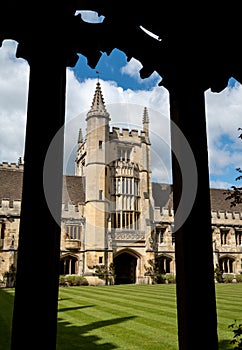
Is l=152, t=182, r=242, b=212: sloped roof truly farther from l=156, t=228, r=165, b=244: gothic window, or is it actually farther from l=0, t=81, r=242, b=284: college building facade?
l=156, t=228, r=165, b=244: gothic window

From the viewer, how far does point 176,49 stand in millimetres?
2100

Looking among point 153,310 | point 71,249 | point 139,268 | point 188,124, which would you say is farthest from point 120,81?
point 139,268

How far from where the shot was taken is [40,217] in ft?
5.19

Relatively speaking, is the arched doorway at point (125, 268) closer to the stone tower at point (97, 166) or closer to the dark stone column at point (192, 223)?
the stone tower at point (97, 166)

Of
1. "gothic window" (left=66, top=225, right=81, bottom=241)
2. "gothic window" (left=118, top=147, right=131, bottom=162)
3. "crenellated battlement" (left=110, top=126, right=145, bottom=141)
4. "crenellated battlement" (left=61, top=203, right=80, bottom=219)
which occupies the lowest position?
"gothic window" (left=66, top=225, right=81, bottom=241)

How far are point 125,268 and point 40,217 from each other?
26.9 meters

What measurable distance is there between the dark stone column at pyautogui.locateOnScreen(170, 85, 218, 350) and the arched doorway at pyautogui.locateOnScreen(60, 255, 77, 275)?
24.1 metres

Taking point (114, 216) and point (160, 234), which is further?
point (160, 234)

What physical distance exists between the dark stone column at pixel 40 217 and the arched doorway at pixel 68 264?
24194 millimetres

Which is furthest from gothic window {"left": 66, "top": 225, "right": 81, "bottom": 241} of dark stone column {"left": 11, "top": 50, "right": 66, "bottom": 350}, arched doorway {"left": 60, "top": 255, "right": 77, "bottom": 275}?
dark stone column {"left": 11, "top": 50, "right": 66, "bottom": 350}

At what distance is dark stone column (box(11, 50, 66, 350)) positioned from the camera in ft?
4.85

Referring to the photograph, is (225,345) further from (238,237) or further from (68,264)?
(238,237)

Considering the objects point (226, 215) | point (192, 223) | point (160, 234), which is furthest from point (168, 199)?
point (192, 223)

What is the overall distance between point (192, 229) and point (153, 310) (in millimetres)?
7328
